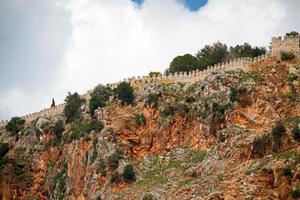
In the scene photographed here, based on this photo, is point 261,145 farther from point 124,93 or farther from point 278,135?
point 124,93

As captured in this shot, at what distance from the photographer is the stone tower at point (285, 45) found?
11000 cm

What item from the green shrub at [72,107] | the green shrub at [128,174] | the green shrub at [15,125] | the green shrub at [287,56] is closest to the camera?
the green shrub at [128,174]

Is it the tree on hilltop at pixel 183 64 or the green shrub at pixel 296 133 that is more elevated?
the tree on hilltop at pixel 183 64

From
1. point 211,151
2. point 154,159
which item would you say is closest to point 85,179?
point 154,159

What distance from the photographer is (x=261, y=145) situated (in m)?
92.0

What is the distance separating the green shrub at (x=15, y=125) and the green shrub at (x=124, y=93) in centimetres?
2148

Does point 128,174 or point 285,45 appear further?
point 285,45

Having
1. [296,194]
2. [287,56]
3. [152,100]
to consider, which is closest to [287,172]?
[296,194]

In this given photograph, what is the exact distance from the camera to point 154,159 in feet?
350

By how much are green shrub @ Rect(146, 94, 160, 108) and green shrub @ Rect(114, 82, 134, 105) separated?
2980 mm

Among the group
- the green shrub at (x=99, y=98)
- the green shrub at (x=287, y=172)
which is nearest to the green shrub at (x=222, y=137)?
the green shrub at (x=287, y=172)

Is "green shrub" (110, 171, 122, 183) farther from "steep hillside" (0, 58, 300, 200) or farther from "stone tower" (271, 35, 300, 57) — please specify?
"stone tower" (271, 35, 300, 57)

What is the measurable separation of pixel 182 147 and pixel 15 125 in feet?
117

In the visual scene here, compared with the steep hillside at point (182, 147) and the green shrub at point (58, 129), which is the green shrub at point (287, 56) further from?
the green shrub at point (58, 129)
